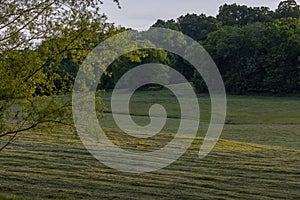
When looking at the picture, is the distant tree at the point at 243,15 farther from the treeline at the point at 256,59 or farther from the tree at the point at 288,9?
the treeline at the point at 256,59

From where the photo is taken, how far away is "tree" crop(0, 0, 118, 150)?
27.8 ft

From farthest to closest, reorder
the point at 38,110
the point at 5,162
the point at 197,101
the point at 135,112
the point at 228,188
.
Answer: the point at 197,101 < the point at 135,112 < the point at 5,162 < the point at 228,188 < the point at 38,110

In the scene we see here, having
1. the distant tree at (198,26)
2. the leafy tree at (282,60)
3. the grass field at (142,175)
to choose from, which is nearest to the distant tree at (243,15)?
the distant tree at (198,26)

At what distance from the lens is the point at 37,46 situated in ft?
28.5

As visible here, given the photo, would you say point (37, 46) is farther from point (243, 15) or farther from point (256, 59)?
point (243, 15)

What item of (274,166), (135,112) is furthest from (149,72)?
(274,166)

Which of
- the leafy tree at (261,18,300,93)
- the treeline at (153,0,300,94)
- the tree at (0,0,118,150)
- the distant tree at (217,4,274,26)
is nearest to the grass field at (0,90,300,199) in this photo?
the tree at (0,0,118,150)

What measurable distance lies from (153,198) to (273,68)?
6182cm

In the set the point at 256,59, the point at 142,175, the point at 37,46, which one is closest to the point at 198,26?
the point at 256,59

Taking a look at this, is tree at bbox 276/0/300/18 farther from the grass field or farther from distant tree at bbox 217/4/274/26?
the grass field

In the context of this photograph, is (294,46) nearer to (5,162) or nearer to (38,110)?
(5,162)

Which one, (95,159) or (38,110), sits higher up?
(38,110)

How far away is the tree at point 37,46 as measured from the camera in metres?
8.47

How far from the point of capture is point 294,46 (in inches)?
2771
